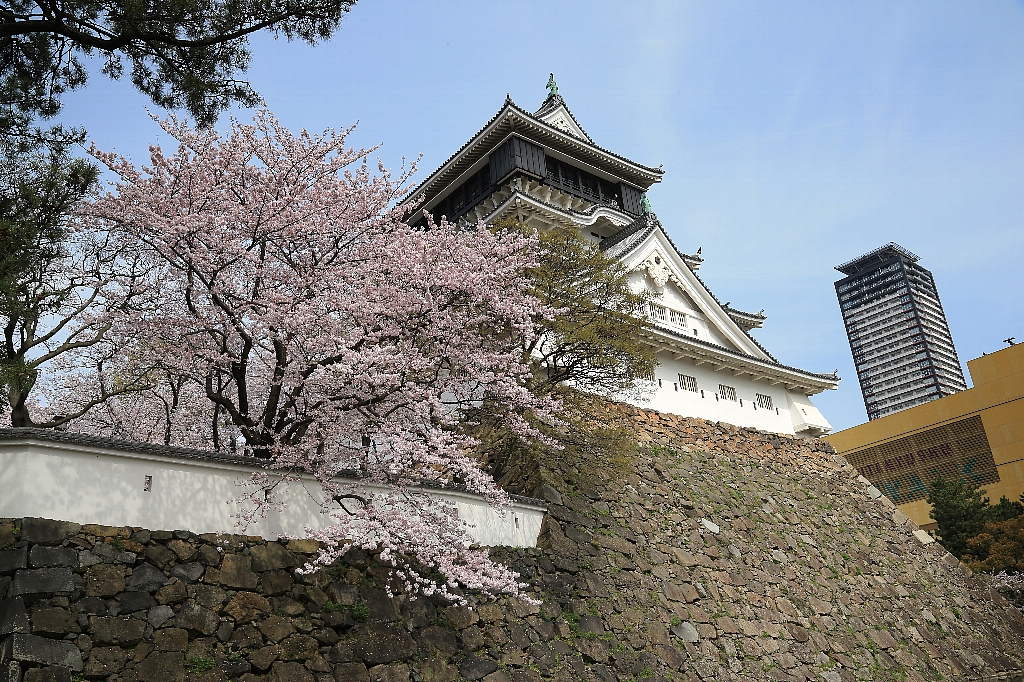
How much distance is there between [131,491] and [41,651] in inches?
65.2

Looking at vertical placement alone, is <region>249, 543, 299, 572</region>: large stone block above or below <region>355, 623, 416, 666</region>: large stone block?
above

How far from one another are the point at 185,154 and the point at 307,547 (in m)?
5.20

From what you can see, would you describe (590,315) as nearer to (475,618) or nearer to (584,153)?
(475,618)

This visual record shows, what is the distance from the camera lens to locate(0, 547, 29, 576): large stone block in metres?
6.61

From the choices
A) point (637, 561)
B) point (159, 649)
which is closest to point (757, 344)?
point (637, 561)

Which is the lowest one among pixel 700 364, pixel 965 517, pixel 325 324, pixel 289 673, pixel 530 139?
pixel 289 673

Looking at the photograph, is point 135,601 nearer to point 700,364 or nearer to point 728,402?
point 700,364

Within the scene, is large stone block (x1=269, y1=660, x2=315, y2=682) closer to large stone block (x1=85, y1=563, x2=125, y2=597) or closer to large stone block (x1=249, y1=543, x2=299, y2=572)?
large stone block (x1=249, y1=543, x2=299, y2=572)

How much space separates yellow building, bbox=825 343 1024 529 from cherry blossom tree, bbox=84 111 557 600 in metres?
31.1

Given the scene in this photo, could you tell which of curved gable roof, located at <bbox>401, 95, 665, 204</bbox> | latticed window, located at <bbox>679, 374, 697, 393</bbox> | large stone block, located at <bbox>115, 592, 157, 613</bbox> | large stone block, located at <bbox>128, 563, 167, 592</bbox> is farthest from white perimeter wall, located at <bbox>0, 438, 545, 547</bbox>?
curved gable roof, located at <bbox>401, 95, 665, 204</bbox>

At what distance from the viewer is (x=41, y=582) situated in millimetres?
6645

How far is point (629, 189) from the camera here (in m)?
26.2

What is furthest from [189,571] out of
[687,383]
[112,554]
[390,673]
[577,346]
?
[687,383]

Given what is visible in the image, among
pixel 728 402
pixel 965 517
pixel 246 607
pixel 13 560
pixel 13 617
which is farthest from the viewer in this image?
pixel 965 517
